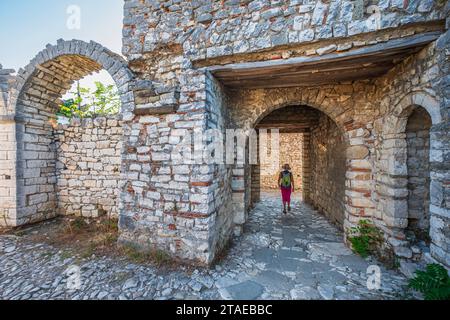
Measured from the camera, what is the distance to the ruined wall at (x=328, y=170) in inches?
168

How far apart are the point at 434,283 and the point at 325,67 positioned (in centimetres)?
292

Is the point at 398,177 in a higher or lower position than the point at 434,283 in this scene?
higher

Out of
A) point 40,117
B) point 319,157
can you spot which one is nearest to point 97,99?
point 40,117

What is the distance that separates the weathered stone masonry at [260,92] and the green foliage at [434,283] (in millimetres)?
178

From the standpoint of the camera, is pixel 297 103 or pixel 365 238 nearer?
pixel 365 238

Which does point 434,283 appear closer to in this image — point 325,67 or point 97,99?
point 325,67

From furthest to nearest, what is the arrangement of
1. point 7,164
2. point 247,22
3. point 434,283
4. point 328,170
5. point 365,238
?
point 328,170, point 7,164, point 365,238, point 247,22, point 434,283

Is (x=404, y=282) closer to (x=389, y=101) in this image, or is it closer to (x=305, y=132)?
(x=389, y=101)

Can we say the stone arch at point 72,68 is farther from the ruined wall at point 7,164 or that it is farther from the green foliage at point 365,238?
the green foliage at point 365,238

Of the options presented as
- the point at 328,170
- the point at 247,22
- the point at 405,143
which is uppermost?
the point at 247,22

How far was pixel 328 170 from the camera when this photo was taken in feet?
16.7

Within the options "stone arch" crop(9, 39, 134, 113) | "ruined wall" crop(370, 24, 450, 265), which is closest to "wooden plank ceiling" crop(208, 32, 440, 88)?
"ruined wall" crop(370, 24, 450, 265)

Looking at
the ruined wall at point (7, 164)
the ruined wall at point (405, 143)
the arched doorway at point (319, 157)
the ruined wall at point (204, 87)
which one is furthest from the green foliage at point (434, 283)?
the ruined wall at point (7, 164)

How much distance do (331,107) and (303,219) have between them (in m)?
3.18
